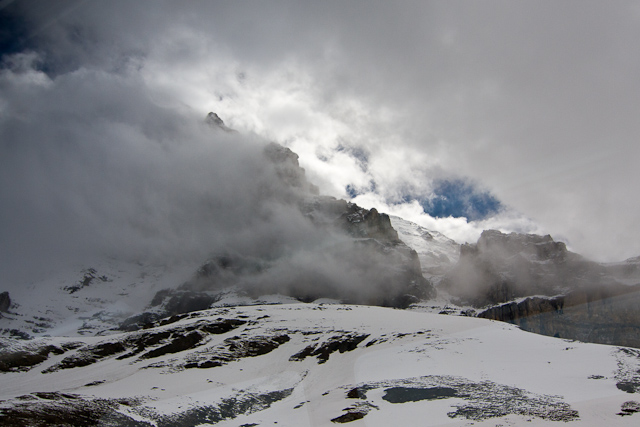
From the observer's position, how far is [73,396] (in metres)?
45.8

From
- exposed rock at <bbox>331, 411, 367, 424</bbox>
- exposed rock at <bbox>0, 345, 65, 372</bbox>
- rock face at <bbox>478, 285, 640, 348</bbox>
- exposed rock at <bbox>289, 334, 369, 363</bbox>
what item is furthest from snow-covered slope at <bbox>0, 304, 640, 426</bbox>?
rock face at <bbox>478, 285, 640, 348</bbox>

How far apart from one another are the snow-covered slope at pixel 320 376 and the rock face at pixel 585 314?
113701 millimetres

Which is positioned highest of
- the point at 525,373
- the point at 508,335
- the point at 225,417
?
the point at 508,335

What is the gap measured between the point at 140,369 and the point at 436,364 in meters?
49.4

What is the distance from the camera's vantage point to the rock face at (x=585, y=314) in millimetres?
170125

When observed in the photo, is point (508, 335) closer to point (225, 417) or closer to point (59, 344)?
point (225, 417)

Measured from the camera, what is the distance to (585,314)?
18175 centimetres

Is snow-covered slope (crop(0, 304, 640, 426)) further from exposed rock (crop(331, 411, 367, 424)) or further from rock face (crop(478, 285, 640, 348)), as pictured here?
rock face (crop(478, 285, 640, 348))

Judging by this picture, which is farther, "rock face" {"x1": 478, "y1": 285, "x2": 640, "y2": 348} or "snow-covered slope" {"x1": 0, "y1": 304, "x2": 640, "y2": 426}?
"rock face" {"x1": 478, "y1": 285, "x2": 640, "y2": 348}

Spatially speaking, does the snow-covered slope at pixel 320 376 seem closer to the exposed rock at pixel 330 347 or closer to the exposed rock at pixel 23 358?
the exposed rock at pixel 23 358

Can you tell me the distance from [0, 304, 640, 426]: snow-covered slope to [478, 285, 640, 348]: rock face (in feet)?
373

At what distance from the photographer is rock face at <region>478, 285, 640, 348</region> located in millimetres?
170125

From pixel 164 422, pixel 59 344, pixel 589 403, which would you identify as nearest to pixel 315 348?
pixel 164 422

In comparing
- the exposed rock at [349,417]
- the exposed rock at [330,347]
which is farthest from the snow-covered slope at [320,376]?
the exposed rock at [330,347]
